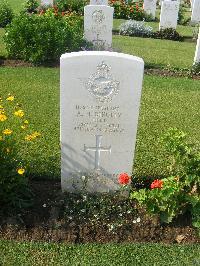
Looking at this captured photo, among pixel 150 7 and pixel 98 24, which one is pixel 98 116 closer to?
Answer: pixel 98 24

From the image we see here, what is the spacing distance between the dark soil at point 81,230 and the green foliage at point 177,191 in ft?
0.50

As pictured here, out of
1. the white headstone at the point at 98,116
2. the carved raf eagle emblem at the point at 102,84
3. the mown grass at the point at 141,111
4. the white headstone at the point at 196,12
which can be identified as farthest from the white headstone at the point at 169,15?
the carved raf eagle emblem at the point at 102,84

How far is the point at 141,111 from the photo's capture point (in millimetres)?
7781

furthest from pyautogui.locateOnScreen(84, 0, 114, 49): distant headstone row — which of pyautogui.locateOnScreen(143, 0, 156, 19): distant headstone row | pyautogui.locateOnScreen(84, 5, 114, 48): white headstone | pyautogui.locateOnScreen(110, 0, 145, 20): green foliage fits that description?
pyautogui.locateOnScreen(143, 0, 156, 19): distant headstone row

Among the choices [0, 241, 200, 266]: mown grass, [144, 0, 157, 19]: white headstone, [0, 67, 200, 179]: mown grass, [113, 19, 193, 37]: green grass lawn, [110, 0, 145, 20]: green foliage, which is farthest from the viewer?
[144, 0, 157, 19]: white headstone

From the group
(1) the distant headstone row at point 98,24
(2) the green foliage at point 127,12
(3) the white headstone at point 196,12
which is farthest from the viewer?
(3) the white headstone at point 196,12

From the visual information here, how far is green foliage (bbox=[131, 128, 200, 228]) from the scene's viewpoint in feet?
13.8

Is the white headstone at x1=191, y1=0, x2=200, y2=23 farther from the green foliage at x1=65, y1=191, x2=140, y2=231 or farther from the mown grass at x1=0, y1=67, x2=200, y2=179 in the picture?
the green foliage at x1=65, y1=191, x2=140, y2=231

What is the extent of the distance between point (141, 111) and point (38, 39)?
351 cm

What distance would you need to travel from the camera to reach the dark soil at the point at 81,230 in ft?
14.0

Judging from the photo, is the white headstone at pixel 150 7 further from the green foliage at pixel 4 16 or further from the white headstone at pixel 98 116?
the white headstone at pixel 98 116

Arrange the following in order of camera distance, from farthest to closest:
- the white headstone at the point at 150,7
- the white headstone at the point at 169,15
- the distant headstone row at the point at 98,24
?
the white headstone at the point at 150,7 < the white headstone at the point at 169,15 < the distant headstone row at the point at 98,24

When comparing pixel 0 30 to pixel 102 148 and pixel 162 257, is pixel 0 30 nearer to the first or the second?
pixel 102 148

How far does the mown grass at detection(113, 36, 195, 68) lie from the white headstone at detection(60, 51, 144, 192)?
6.67m
